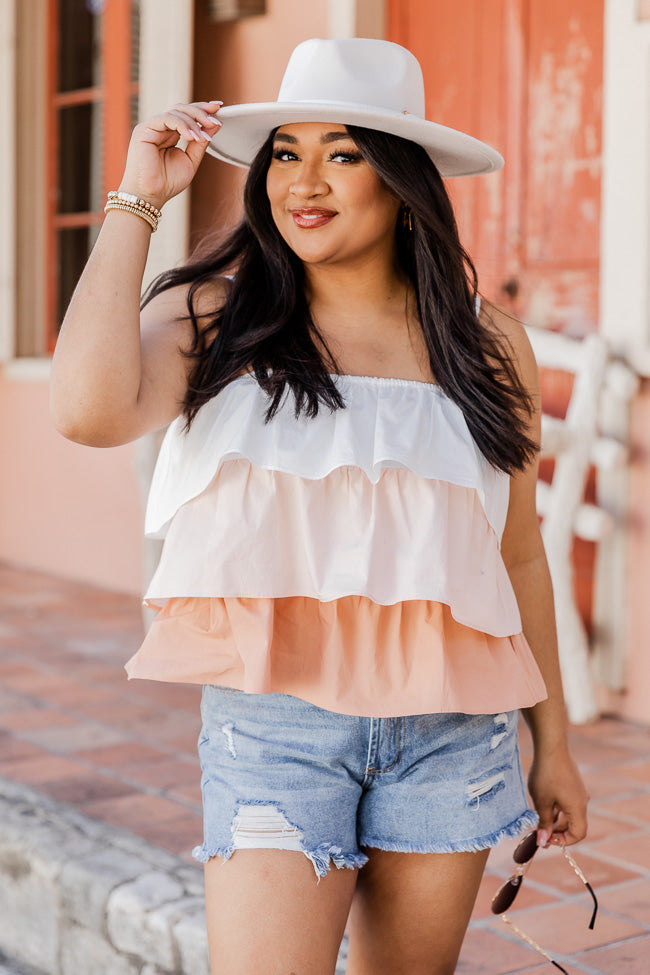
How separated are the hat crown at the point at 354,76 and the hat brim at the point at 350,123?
3 cm

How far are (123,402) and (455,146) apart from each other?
2.19ft

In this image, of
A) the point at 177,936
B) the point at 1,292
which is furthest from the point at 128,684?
the point at 1,292

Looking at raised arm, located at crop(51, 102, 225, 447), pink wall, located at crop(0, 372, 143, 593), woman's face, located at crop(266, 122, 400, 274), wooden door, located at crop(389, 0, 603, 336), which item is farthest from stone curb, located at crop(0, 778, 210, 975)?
pink wall, located at crop(0, 372, 143, 593)

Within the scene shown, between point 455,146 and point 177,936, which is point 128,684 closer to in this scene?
point 177,936

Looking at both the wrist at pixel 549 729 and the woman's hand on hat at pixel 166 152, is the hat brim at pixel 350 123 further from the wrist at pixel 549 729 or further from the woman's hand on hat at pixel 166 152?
the wrist at pixel 549 729

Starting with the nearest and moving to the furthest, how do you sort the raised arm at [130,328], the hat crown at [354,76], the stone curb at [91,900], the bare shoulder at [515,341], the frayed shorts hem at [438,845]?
1. the raised arm at [130,328]
2. the frayed shorts hem at [438,845]
3. the hat crown at [354,76]
4. the bare shoulder at [515,341]
5. the stone curb at [91,900]

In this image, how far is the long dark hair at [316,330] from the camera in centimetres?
183

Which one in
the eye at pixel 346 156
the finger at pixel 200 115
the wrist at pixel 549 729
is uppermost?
the finger at pixel 200 115

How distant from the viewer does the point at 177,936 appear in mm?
2570

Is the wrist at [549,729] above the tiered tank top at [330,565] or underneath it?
underneath

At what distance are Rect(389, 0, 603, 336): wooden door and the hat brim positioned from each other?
2281 millimetres

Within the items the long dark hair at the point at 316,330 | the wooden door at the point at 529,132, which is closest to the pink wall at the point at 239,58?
the wooden door at the point at 529,132

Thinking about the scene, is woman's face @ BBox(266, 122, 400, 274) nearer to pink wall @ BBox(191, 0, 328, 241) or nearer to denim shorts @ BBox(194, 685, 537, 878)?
denim shorts @ BBox(194, 685, 537, 878)

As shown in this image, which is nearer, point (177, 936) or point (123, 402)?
point (123, 402)
